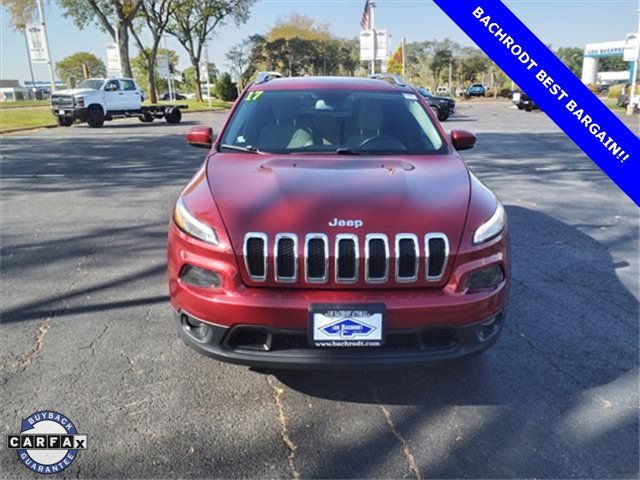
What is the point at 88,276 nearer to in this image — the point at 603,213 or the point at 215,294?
the point at 215,294

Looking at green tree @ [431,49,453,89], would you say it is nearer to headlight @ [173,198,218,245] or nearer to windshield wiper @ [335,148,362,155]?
windshield wiper @ [335,148,362,155]

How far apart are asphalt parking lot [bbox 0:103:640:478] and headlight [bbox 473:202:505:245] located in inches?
34.5

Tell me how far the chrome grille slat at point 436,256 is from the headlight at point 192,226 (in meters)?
1.04

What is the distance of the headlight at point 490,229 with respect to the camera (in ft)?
8.45

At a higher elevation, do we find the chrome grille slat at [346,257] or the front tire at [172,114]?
the front tire at [172,114]

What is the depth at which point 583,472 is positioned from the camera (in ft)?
7.52

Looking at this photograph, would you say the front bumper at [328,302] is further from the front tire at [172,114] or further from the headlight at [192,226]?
the front tire at [172,114]

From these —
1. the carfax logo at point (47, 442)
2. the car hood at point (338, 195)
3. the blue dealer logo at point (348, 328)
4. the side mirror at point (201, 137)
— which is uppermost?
the side mirror at point (201, 137)

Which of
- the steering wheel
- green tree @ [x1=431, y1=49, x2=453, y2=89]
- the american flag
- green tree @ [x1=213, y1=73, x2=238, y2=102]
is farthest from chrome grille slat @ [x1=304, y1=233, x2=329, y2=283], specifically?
green tree @ [x1=431, y1=49, x2=453, y2=89]

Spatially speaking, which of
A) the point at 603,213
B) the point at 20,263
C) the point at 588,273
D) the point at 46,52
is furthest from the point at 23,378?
the point at 46,52

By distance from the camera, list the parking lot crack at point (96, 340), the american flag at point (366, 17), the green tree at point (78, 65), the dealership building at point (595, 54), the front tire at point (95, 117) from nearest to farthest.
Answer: the parking lot crack at point (96, 340)
the front tire at point (95, 117)
the american flag at point (366, 17)
the dealership building at point (595, 54)
the green tree at point (78, 65)

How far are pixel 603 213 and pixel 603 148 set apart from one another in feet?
20.8

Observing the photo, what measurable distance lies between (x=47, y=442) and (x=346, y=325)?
1.57 meters

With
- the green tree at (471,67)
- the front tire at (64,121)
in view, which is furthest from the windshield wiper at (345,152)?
the green tree at (471,67)
